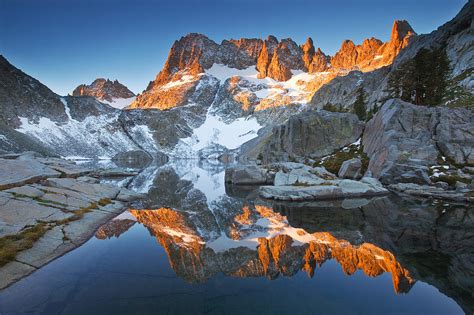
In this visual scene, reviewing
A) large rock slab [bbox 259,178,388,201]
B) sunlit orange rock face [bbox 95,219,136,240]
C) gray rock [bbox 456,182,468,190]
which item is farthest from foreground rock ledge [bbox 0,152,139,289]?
gray rock [bbox 456,182,468,190]

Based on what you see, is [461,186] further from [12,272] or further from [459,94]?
[12,272]

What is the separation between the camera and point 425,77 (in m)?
52.1

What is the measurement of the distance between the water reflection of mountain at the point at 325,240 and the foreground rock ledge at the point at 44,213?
4530mm

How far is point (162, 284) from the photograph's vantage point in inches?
481

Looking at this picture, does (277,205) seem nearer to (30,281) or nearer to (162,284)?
(162,284)

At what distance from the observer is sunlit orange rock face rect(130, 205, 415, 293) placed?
13.7 meters

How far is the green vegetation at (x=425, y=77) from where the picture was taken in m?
50.9

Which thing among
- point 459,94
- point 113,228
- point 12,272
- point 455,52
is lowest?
point 113,228

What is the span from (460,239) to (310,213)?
38.4 ft

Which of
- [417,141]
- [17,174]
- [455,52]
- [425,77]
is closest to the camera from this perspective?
[17,174]

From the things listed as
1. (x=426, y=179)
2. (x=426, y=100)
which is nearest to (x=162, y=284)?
(x=426, y=179)

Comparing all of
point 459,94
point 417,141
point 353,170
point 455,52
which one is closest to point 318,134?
point 353,170

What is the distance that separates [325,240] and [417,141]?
106 ft

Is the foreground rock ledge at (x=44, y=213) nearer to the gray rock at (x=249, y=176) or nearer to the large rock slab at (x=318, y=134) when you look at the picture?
the gray rock at (x=249, y=176)
